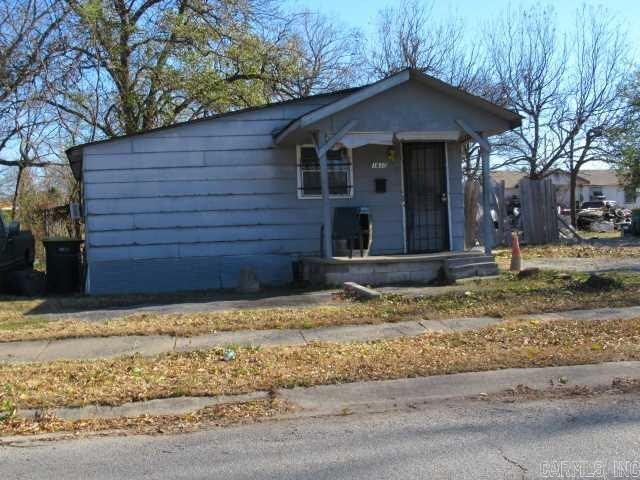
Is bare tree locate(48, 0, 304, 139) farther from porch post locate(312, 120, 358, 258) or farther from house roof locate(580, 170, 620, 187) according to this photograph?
house roof locate(580, 170, 620, 187)

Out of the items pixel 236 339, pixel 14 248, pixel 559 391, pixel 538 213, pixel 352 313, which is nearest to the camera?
pixel 559 391

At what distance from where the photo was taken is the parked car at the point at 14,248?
45.1 feet

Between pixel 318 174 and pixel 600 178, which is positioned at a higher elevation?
pixel 600 178

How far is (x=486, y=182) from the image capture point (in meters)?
13.0

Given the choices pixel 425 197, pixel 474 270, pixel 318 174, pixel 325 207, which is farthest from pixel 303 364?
pixel 425 197

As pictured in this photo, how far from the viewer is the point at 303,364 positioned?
6.74 m

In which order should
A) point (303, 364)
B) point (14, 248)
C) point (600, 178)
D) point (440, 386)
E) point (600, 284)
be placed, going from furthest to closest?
point (600, 178) → point (14, 248) → point (600, 284) → point (303, 364) → point (440, 386)

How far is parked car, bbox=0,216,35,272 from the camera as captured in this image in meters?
13.7

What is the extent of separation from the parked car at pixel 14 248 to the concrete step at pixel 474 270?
912 centimetres

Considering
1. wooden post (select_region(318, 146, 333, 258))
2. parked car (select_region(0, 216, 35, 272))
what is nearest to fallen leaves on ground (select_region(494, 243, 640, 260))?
wooden post (select_region(318, 146, 333, 258))

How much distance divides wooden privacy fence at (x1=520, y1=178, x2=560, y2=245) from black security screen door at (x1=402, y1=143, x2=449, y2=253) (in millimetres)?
8124

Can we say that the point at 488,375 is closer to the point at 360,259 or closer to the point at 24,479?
the point at 24,479

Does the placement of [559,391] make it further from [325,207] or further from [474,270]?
[325,207]

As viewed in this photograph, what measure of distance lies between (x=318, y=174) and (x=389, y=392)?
321 inches
